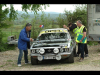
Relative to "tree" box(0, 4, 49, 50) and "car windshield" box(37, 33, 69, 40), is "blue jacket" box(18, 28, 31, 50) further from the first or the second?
"tree" box(0, 4, 49, 50)

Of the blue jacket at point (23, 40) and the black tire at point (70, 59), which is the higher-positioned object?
the blue jacket at point (23, 40)

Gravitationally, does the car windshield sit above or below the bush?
above

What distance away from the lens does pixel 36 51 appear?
9.53 metres

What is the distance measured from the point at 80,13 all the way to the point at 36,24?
212 inches

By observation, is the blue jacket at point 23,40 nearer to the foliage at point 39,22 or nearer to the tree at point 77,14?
the foliage at point 39,22

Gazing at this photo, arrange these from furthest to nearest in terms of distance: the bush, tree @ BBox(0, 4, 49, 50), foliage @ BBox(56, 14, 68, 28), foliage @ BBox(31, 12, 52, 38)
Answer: foliage @ BBox(56, 14, 68, 28)
foliage @ BBox(31, 12, 52, 38)
the bush
tree @ BBox(0, 4, 49, 50)

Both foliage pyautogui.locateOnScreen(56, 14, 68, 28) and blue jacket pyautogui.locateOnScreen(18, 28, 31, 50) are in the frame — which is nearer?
blue jacket pyautogui.locateOnScreen(18, 28, 31, 50)

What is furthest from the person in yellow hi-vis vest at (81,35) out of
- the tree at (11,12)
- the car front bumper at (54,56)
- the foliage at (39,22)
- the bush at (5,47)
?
the foliage at (39,22)

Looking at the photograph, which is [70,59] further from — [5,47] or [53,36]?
[5,47]

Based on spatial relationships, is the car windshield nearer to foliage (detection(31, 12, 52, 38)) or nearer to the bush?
the bush

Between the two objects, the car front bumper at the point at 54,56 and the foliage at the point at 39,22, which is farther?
the foliage at the point at 39,22

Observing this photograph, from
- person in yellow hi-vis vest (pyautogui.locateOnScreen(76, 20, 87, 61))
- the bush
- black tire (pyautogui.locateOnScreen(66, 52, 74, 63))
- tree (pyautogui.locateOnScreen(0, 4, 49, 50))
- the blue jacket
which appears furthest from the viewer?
the bush

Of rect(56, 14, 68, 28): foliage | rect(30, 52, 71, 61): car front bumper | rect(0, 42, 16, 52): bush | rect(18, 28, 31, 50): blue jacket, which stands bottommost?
rect(0, 42, 16, 52): bush

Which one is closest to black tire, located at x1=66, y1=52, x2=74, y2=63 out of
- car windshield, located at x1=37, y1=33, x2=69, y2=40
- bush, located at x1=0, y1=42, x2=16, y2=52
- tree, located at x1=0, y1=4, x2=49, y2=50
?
car windshield, located at x1=37, y1=33, x2=69, y2=40
